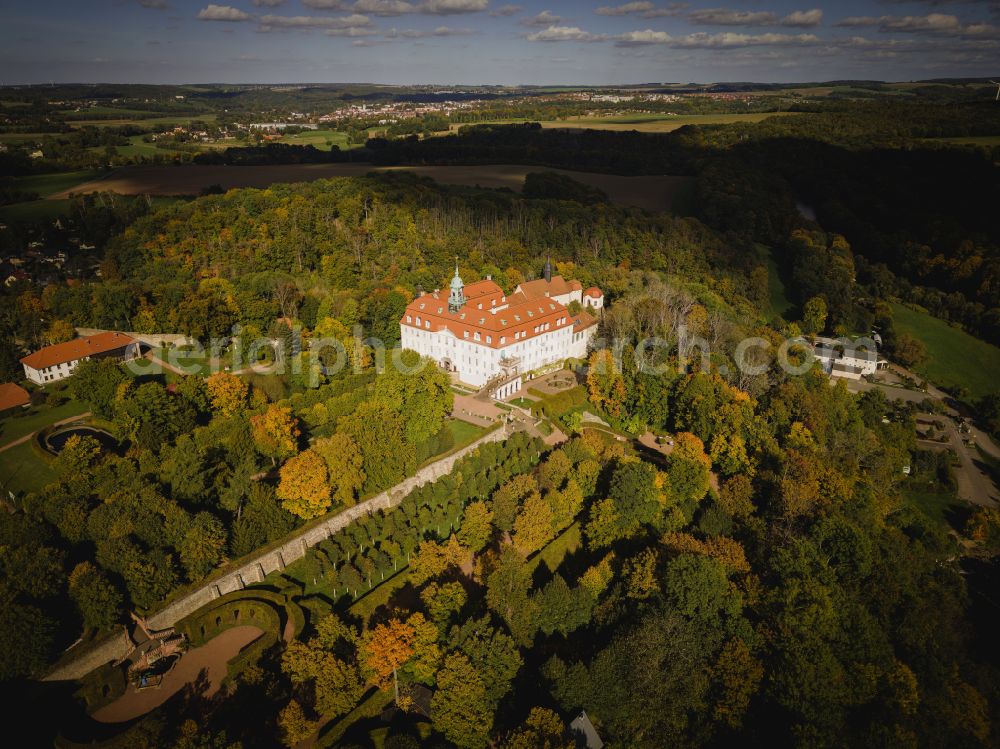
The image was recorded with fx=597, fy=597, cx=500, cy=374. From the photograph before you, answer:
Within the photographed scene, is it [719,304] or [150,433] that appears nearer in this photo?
[150,433]

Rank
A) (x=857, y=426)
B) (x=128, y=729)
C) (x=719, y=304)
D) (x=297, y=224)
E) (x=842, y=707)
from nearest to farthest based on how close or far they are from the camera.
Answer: (x=128, y=729) → (x=842, y=707) → (x=857, y=426) → (x=719, y=304) → (x=297, y=224)

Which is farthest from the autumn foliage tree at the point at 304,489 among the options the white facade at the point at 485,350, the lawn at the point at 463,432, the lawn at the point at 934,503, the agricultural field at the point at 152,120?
the agricultural field at the point at 152,120

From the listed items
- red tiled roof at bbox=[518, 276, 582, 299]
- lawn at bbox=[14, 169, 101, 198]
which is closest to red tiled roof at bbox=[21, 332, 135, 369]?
red tiled roof at bbox=[518, 276, 582, 299]

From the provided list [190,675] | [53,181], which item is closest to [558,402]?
[190,675]

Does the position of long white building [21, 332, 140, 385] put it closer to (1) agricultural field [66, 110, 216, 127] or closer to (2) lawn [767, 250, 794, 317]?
(2) lawn [767, 250, 794, 317]

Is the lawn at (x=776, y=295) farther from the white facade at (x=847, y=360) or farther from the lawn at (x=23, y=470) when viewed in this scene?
the lawn at (x=23, y=470)

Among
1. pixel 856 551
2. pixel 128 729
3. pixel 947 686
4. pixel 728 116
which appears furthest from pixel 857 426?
pixel 728 116

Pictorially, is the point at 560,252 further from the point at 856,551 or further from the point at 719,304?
the point at 856,551
